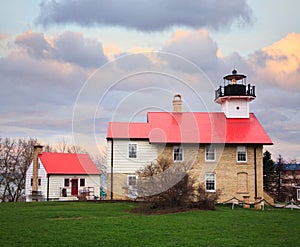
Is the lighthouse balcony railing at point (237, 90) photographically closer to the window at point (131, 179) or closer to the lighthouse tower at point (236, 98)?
the lighthouse tower at point (236, 98)

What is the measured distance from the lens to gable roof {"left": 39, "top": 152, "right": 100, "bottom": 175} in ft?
137

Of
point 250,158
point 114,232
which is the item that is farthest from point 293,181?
point 114,232

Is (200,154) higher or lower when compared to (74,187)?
higher

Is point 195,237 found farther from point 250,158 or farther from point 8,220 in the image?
point 250,158

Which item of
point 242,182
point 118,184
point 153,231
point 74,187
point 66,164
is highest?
point 66,164

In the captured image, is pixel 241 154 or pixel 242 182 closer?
pixel 242 182

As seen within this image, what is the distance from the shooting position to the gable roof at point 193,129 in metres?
34.4

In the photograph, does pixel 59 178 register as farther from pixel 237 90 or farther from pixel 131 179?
pixel 237 90

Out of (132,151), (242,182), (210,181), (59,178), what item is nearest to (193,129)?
(210,181)

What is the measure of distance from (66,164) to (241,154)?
17420mm

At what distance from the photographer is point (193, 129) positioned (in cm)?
3569

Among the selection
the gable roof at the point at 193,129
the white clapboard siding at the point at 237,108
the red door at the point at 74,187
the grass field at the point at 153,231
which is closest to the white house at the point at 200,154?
the gable roof at the point at 193,129

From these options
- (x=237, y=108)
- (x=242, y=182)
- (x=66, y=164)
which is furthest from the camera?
(x=66, y=164)

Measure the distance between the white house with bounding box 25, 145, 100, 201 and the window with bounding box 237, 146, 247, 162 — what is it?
13353 mm
